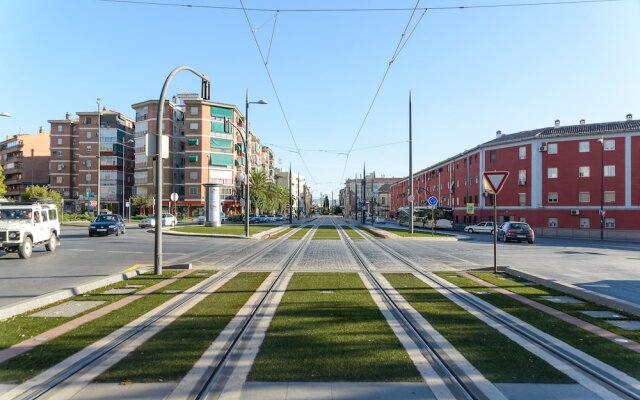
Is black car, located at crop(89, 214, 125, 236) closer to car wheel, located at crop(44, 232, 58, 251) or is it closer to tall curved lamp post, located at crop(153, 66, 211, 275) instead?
car wheel, located at crop(44, 232, 58, 251)

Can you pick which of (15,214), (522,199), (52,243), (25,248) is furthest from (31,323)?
(522,199)

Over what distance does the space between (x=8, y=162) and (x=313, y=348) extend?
12483 cm

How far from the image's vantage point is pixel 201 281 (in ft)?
37.4

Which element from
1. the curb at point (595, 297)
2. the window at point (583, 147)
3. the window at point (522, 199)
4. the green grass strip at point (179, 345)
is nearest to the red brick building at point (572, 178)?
the window at point (583, 147)

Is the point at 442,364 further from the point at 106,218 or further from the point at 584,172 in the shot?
the point at 584,172

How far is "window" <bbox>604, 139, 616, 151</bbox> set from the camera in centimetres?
4816

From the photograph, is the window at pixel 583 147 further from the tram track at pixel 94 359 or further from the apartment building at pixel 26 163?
the apartment building at pixel 26 163

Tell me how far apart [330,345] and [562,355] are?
2.82m

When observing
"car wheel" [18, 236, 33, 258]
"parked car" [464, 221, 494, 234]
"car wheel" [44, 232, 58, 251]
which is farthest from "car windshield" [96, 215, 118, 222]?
"parked car" [464, 221, 494, 234]

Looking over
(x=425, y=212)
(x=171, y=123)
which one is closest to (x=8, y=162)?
(x=171, y=123)

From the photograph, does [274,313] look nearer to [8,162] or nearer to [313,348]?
[313,348]

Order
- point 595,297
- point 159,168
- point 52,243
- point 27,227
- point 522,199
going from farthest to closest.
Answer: point 522,199
point 52,243
point 27,227
point 159,168
point 595,297

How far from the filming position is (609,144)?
159ft

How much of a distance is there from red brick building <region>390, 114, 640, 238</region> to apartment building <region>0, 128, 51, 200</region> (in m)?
93.6
